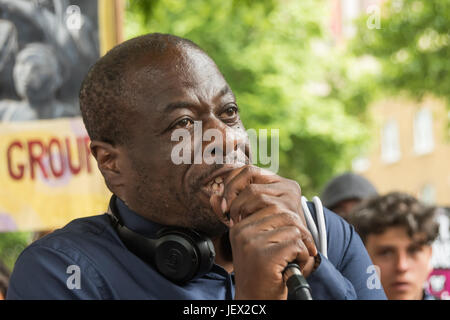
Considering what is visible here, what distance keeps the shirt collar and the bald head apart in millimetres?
181

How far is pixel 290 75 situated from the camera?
49.2 feet

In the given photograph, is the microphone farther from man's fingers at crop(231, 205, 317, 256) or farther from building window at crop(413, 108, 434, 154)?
building window at crop(413, 108, 434, 154)

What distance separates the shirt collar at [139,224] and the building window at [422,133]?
28.3 metres

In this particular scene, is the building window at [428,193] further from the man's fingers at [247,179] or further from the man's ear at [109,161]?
the man's fingers at [247,179]

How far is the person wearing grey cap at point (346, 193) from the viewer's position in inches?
219

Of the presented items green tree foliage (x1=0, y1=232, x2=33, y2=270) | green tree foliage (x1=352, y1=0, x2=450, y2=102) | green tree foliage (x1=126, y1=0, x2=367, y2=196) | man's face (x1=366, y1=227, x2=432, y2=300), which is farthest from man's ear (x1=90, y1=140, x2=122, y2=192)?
green tree foliage (x1=0, y1=232, x2=33, y2=270)

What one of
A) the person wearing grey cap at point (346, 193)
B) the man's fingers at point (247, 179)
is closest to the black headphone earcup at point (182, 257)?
the man's fingers at point (247, 179)

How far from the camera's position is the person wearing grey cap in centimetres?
557

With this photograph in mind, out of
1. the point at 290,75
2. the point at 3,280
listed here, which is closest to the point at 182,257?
the point at 3,280

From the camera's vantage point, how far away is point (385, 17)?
10.4 meters

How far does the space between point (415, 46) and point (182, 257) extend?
9235 millimetres

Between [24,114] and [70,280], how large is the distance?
2.20 metres

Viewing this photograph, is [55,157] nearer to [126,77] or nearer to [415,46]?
[126,77]
